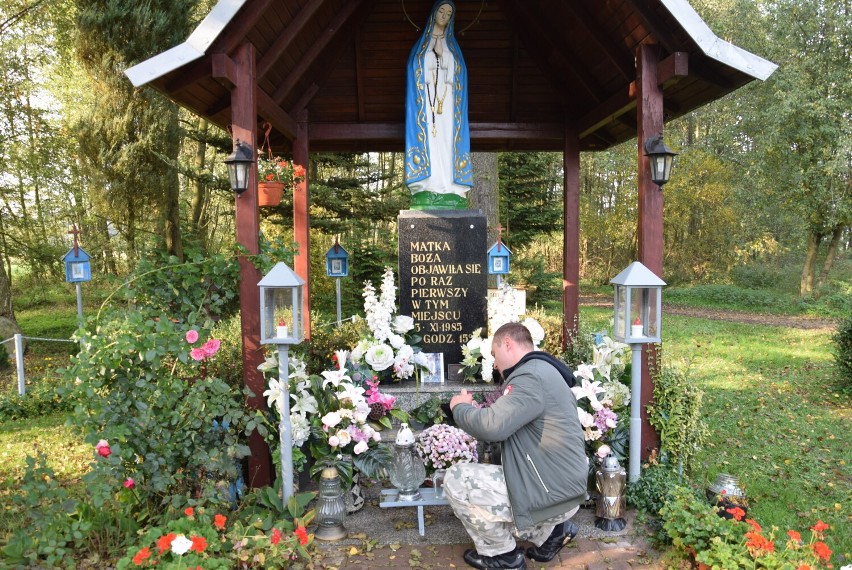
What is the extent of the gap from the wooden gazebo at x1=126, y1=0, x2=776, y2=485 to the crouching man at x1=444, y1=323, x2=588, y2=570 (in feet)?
5.24

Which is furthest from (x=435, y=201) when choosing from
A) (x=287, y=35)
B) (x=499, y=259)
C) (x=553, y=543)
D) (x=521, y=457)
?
(x=553, y=543)

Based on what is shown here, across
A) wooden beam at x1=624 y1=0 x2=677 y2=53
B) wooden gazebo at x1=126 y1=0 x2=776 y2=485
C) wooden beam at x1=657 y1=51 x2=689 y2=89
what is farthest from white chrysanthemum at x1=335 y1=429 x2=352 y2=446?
wooden beam at x1=624 y1=0 x2=677 y2=53

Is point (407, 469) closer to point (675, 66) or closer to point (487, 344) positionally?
point (487, 344)

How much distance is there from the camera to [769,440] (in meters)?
6.10

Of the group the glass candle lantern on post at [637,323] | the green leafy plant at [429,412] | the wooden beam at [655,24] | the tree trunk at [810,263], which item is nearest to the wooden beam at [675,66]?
the wooden beam at [655,24]

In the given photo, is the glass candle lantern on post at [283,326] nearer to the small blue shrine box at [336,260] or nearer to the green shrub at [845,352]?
the small blue shrine box at [336,260]

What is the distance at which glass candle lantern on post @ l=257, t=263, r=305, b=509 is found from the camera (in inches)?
157

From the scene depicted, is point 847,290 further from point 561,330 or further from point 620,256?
point 561,330

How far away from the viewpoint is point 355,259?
1246cm

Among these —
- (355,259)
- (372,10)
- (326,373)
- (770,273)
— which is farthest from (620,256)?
(326,373)

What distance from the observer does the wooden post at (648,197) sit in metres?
4.62

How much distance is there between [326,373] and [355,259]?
8.21 metres

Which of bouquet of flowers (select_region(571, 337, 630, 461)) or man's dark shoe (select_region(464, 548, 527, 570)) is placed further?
bouquet of flowers (select_region(571, 337, 630, 461))

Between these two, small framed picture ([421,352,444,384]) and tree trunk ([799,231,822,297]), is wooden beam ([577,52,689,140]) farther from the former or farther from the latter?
tree trunk ([799,231,822,297])
